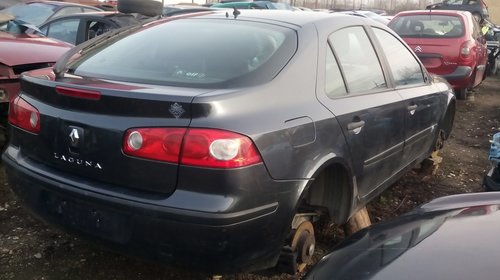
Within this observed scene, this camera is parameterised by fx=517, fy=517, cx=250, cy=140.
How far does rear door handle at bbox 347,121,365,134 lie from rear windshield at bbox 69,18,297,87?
0.53m

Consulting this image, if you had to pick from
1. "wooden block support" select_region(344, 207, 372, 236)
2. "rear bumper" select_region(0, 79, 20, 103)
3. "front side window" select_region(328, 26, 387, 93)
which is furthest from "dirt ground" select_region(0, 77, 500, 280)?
"front side window" select_region(328, 26, 387, 93)

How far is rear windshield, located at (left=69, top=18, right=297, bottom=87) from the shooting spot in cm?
255

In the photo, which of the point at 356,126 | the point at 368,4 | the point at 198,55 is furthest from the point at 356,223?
the point at 368,4

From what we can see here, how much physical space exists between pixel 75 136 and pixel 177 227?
0.67 meters

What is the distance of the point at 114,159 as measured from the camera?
2.30 meters

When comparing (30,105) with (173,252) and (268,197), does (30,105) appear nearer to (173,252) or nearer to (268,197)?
(173,252)

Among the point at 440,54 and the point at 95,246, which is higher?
the point at 440,54

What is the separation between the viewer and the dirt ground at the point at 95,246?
2.95m

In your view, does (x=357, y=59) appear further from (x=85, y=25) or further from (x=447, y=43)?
(x=447, y=43)

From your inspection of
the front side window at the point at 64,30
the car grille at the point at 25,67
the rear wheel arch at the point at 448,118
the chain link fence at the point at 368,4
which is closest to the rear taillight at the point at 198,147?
the car grille at the point at 25,67

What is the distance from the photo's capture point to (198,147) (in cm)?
216

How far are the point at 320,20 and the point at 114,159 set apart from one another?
151 cm

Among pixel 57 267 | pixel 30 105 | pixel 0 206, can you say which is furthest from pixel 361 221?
pixel 0 206

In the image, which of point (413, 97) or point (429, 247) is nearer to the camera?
point (429, 247)
